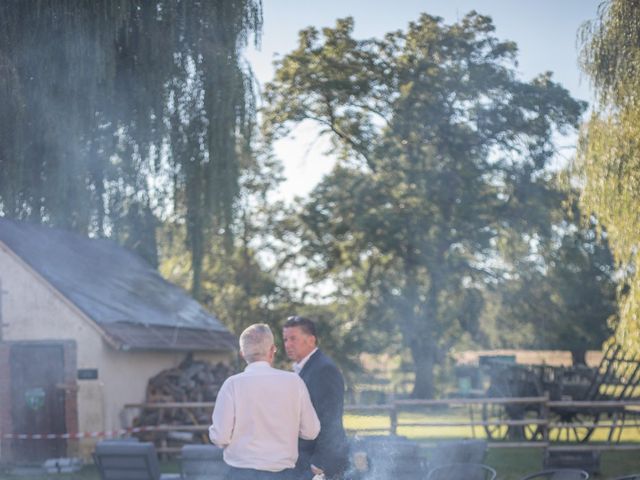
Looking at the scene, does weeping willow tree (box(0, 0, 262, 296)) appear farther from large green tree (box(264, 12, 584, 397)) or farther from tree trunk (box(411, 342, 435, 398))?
tree trunk (box(411, 342, 435, 398))

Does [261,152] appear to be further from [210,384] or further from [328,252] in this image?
[210,384]

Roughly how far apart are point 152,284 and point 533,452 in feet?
30.3

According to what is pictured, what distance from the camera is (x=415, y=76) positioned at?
36.9m

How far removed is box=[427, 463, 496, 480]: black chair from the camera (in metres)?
10.0

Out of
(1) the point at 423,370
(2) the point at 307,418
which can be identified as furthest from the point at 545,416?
(1) the point at 423,370

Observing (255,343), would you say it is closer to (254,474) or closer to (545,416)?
(254,474)

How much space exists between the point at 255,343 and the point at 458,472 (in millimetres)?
4053

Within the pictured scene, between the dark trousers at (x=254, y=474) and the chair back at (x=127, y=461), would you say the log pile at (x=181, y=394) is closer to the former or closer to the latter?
the chair back at (x=127, y=461)

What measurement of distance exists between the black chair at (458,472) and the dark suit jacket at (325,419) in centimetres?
255

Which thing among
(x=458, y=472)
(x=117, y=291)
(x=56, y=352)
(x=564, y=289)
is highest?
(x=564, y=289)

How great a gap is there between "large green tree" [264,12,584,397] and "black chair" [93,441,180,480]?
2326 centimetres

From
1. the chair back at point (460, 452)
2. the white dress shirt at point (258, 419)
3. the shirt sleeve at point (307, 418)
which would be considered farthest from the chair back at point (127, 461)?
the white dress shirt at point (258, 419)

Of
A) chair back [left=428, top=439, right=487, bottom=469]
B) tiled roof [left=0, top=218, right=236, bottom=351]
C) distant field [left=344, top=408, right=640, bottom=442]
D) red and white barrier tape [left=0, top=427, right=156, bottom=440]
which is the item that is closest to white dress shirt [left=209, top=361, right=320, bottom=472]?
chair back [left=428, top=439, right=487, bottom=469]

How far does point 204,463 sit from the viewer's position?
45.5 feet
